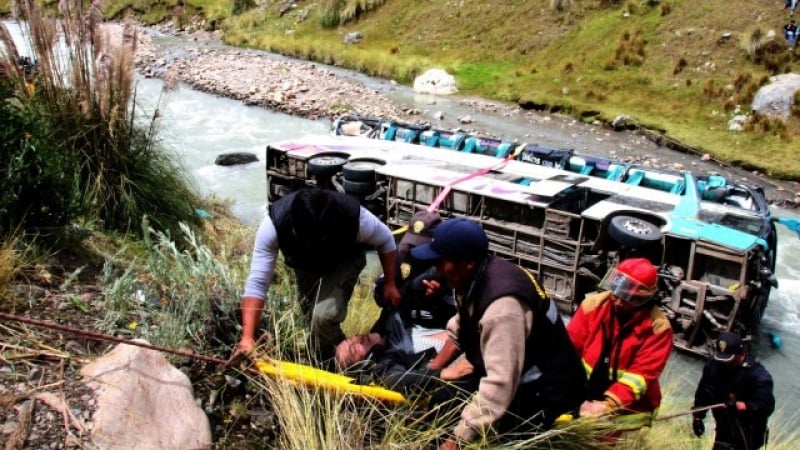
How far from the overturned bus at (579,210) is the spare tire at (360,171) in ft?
0.06

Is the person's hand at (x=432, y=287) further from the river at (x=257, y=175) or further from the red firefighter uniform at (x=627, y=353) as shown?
the river at (x=257, y=175)

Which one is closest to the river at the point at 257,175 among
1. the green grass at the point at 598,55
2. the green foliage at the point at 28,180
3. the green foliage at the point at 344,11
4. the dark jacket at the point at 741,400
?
the dark jacket at the point at 741,400

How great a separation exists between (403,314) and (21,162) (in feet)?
9.37

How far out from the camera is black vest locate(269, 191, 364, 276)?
3.72 meters

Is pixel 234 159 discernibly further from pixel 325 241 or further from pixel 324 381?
pixel 324 381

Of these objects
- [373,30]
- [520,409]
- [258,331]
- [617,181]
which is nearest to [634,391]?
[520,409]

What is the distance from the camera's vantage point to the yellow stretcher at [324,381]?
321 cm

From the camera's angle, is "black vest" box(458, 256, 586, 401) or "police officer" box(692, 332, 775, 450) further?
"police officer" box(692, 332, 775, 450)

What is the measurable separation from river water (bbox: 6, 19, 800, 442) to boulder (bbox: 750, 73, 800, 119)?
344cm

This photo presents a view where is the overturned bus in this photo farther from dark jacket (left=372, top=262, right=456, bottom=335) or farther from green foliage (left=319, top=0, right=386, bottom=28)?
green foliage (left=319, top=0, right=386, bottom=28)

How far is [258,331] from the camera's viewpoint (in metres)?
3.83

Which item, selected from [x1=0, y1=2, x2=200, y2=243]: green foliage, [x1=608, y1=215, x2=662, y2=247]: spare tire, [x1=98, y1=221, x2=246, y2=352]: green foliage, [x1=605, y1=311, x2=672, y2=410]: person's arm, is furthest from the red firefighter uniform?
[x1=608, y1=215, x2=662, y2=247]: spare tire

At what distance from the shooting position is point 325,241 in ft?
12.5

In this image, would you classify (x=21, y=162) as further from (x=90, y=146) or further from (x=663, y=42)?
(x=663, y=42)
